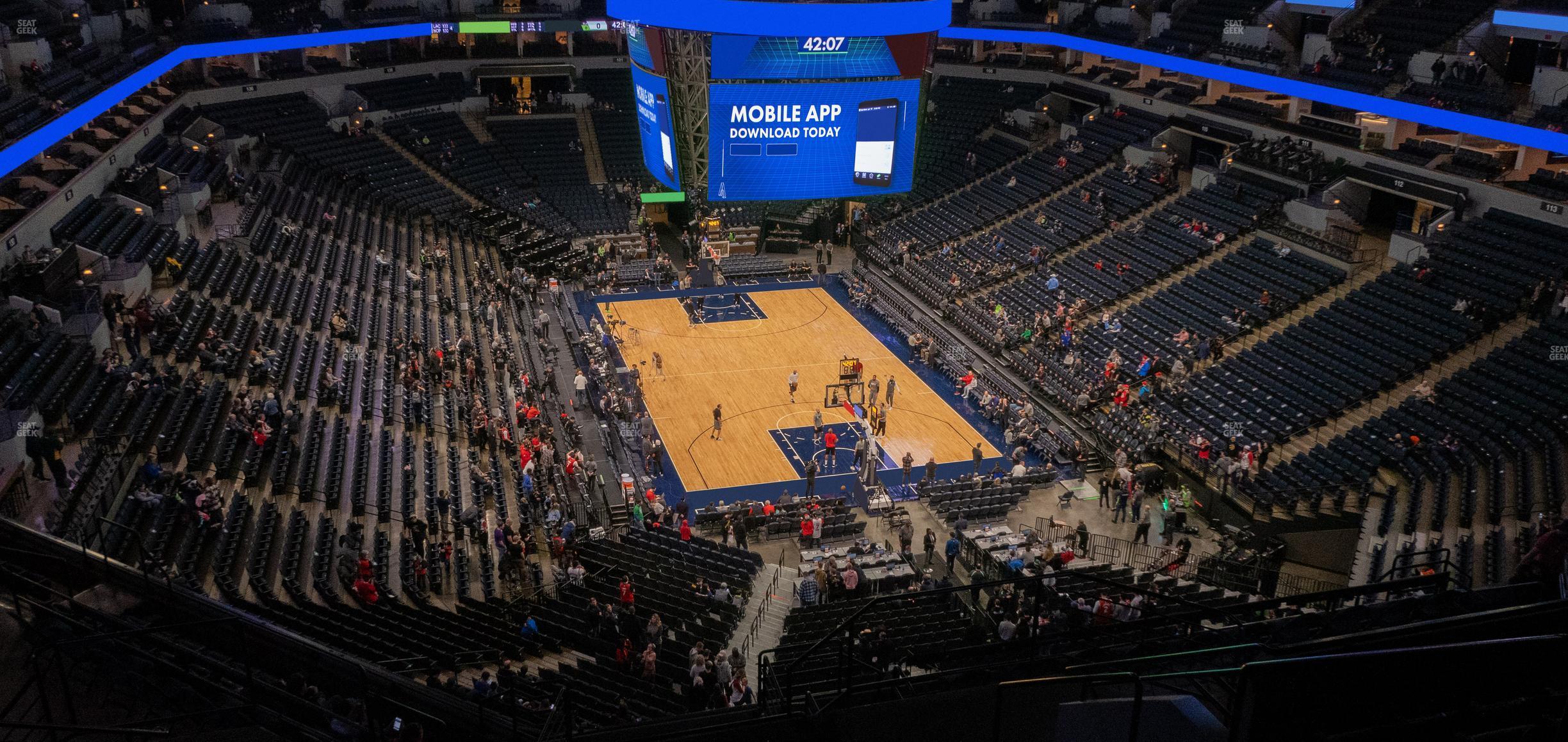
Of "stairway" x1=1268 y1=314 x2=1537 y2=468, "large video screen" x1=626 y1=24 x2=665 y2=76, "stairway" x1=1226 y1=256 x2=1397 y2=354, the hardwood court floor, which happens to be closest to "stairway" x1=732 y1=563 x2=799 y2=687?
the hardwood court floor

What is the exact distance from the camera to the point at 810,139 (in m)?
35.7

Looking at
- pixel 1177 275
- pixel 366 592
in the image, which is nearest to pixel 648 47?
pixel 1177 275

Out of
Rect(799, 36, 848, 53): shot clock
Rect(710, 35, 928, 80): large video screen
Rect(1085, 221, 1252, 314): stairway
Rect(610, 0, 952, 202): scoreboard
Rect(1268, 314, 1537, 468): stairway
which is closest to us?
Rect(1268, 314, 1537, 468): stairway

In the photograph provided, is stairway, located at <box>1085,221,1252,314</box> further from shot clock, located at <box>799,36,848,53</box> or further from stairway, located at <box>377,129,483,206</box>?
stairway, located at <box>377,129,483,206</box>

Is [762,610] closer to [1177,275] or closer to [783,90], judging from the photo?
[783,90]

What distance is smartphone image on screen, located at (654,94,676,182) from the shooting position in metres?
35.0

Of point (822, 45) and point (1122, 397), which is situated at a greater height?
point (822, 45)

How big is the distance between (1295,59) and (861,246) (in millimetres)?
16084

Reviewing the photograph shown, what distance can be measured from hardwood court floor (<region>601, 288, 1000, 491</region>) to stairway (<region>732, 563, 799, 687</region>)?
492 cm

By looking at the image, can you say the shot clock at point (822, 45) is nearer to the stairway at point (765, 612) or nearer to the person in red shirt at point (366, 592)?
the stairway at point (765, 612)

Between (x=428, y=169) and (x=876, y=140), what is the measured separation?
64.9 ft

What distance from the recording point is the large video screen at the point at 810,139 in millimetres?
34750

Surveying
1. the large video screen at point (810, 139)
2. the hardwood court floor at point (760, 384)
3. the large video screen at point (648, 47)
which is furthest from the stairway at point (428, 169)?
the large video screen at point (810, 139)

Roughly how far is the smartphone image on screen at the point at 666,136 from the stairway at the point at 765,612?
54.7ft
